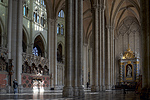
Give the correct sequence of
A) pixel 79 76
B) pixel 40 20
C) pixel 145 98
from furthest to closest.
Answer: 1. pixel 40 20
2. pixel 79 76
3. pixel 145 98

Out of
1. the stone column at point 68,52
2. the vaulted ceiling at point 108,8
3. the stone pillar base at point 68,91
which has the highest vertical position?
the vaulted ceiling at point 108,8

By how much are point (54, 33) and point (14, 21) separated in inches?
444

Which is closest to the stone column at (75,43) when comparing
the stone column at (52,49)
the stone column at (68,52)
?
the stone column at (68,52)

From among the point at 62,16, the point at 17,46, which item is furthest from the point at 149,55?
the point at 62,16

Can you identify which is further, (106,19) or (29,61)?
(106,19)

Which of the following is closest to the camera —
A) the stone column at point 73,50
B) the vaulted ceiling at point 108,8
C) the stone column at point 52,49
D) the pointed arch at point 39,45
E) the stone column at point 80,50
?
the stone column at point 73,50

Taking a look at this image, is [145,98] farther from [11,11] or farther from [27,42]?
[27,42]

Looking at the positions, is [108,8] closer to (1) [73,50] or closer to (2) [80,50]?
(2) [80,50]

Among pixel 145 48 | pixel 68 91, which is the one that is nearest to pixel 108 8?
pixel 145 48

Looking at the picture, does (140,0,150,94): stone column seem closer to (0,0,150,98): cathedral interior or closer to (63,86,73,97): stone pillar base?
(0,0,150,98): cathedral interior

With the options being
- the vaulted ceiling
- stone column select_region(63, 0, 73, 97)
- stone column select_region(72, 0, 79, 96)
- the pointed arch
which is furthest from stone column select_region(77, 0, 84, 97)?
the pointed arch

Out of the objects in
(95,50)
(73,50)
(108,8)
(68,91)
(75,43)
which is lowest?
(68,91)

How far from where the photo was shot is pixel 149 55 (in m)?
15.4

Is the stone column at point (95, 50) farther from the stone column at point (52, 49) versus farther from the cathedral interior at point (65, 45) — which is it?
the stone column at point (52, 49)
